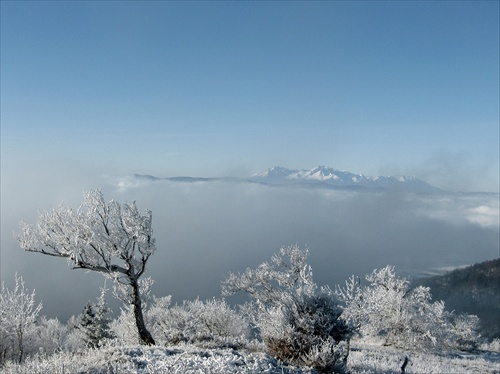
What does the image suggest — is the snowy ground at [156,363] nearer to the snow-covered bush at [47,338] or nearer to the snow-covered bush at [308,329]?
the snow-covered bush at [308,329]

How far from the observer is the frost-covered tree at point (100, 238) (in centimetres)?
1634

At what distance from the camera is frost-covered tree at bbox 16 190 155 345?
16.3m

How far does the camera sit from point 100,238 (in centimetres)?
1659

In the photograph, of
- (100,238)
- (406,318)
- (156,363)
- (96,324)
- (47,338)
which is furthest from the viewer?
(47,338)

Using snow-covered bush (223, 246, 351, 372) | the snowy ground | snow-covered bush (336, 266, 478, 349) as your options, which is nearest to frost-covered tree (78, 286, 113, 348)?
snow-covered bush (336, 266, 478, 349)

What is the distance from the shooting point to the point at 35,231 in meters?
16.6

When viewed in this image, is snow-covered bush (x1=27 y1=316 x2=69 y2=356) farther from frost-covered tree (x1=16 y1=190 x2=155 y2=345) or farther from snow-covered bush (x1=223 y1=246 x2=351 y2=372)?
snow-covered bush (x1=223 y1=246 x2=351 y2=372)

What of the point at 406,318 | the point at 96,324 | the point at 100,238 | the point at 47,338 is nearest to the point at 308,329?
the point at 100,238

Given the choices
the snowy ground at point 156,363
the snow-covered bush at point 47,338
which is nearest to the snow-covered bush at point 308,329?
the snowy ground at point 156,363

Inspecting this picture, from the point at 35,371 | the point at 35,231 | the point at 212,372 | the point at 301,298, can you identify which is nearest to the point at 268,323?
the point at 301,298

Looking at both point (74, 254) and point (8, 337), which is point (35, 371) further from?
point (8, 337)

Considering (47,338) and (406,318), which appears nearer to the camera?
(406,318)

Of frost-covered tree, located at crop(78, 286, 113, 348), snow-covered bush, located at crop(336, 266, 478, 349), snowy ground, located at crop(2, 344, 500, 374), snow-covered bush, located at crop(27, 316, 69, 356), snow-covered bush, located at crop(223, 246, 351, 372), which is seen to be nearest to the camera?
snowy ground, located at crop(2, 344, 500, 374)

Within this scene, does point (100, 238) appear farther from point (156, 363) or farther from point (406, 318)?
point (406, 318)
